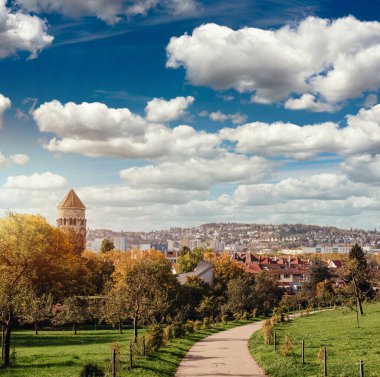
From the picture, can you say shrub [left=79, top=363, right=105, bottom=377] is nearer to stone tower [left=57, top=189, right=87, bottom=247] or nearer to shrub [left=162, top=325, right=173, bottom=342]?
shrub [left=162, top=325, right=173, bottom=342]

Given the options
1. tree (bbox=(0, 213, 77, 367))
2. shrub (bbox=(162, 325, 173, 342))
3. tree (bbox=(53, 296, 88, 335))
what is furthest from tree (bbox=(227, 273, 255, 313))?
shrub (bbox=(162, 325, 173, 342))

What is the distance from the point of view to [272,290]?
2744 inches

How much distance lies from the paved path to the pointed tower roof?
89.0 metres

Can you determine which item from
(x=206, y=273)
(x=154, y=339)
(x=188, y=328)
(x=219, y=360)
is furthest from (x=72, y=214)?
(x=219, y=360)

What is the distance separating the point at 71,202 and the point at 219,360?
98917 millimetres

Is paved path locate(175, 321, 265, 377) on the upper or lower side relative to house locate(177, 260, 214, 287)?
lower

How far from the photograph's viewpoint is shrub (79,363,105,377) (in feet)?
56.6

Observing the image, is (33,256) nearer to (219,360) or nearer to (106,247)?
(219,360)

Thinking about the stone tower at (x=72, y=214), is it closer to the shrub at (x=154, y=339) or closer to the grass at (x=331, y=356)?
the grass at (x=331, y=356)

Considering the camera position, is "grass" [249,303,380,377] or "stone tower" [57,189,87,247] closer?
"grass" [249,303,380,377]

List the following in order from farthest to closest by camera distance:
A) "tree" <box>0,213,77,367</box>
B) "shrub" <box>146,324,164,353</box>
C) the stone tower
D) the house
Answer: the stone tower, the house, "tree" <box>0,213,77,367</box>, "shrub" <box>146,324,164,353</box>

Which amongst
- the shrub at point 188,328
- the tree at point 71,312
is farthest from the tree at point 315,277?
the shrub at point 188,328

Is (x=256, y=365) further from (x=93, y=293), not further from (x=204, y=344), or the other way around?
(x=93, y=293)

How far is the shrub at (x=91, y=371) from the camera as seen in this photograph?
1725cm
